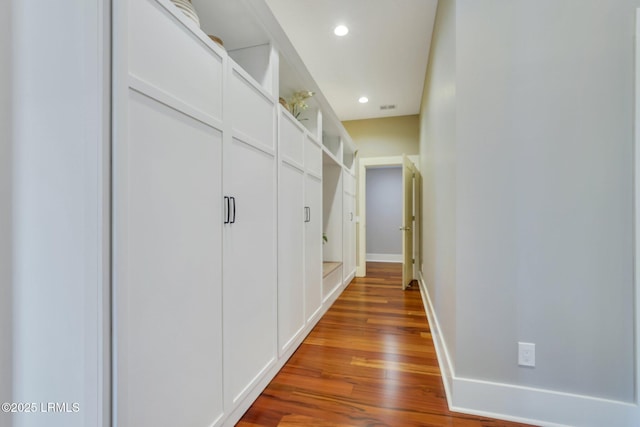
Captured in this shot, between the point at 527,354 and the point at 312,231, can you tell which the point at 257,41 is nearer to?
the point at 312,231

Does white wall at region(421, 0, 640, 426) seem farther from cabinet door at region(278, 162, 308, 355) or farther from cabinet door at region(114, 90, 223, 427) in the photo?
cabinet door at region(114, 90, 223, 427)

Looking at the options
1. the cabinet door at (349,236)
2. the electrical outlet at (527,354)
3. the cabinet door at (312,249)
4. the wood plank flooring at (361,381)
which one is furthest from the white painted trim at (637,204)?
the cabinet door at (349,236)

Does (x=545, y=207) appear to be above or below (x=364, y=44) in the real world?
below

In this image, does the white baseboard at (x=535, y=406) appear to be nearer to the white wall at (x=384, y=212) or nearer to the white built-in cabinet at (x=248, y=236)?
the white built-in cabinet at (x=248, y=236)

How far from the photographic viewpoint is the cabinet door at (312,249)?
254cm

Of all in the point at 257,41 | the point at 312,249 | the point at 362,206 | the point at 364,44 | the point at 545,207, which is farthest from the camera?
the point at 362,206

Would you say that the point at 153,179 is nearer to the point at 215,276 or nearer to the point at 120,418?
the point at 215,276

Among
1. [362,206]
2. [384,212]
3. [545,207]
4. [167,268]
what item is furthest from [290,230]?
[384,212]

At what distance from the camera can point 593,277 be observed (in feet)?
4.74

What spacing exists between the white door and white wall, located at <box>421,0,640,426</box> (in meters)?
2.54

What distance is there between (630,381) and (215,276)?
2.07 metres

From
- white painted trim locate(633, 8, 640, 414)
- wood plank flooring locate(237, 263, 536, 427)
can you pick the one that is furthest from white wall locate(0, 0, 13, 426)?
white painted trim locate(633, 8, 640, 414)

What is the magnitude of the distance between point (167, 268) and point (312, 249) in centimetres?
173

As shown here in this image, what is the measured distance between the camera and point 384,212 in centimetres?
674
